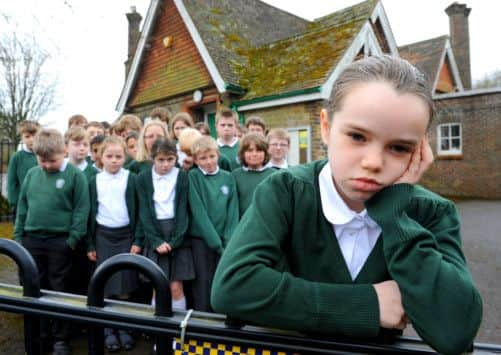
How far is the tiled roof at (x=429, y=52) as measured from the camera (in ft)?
67.7

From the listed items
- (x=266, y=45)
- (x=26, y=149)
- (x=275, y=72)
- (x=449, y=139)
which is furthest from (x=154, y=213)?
(x=449, y=139)

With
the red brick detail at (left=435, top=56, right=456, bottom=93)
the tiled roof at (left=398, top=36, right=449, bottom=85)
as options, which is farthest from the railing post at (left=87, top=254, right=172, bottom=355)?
the red brick detail at (left=435, top=56, right=456, bottom=93)

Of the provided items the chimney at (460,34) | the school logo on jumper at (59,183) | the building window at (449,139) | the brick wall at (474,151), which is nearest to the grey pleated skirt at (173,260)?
the school logo on jumper at (59,183)

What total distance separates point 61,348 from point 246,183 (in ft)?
7.19

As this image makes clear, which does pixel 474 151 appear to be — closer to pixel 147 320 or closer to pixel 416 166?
pixel 416 166

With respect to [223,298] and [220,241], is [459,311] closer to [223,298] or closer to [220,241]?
[223,298]

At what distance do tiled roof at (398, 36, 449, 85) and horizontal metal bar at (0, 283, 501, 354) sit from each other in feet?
69.5

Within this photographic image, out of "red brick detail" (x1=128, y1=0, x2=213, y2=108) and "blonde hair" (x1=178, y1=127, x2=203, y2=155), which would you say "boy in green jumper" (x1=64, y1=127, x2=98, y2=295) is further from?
"red brick detail" (x1=128, y1=0, x2=213, y2=108)

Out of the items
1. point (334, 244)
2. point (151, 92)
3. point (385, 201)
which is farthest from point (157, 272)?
point (151, 92)

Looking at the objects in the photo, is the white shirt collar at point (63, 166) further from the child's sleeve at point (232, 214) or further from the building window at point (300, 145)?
the building window at point (300, 145)

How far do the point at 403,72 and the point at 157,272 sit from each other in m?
0.82

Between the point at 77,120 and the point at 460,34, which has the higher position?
the point at 460,34

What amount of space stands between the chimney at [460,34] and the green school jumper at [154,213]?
2502 cm

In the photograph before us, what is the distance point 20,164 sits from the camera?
4.94 metres
